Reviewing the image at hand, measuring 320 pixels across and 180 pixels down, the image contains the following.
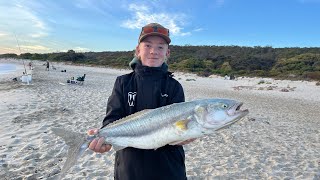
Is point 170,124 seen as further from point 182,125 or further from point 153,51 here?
point 153,51

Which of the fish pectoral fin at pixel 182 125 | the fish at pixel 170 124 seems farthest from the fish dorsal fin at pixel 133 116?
the fish pectoral fin at pixel 182 125

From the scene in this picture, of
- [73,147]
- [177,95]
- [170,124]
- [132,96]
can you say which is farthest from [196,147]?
[170,124]

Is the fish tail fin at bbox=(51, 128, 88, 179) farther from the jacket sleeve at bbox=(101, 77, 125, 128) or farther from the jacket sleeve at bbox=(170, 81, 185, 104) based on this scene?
the jacket sleeve at bbox=(170, 81, 185, 104)

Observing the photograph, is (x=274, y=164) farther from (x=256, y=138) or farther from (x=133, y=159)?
(x=133, y=159)

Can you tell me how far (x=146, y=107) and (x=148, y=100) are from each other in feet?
0.26

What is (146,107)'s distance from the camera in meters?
3.52

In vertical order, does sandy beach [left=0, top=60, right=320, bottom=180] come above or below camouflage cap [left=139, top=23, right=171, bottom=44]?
below

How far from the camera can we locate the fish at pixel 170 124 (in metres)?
3.08

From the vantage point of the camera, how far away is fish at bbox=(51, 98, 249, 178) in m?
3.08

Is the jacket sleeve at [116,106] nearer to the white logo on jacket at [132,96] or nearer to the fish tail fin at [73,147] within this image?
the white logo on jacket at [132,96]

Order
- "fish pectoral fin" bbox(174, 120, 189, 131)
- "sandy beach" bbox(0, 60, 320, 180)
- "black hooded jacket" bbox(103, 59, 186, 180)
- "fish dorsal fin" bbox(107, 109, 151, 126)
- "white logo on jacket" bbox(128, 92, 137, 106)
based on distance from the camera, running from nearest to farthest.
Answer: "fish pectoral fin" bbox(174, 120, 189, 131) < "fish dorsal fin" bbox(107, 109, 151, 126) < "black hooded jacket" bbox(103, 59, 186, 180) < "white logo on jacket" bbox(128, 92, 137, 106) < "sandy beach" bbox(0, 60, 320, 180)

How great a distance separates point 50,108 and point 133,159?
11375 millimetres

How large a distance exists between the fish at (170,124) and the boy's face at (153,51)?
58 centimetres

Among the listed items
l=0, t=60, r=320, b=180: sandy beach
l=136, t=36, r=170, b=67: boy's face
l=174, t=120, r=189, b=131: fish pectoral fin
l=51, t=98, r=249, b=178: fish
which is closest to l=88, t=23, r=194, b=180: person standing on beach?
l=136, t=36, r=170, b=67: boy's face
